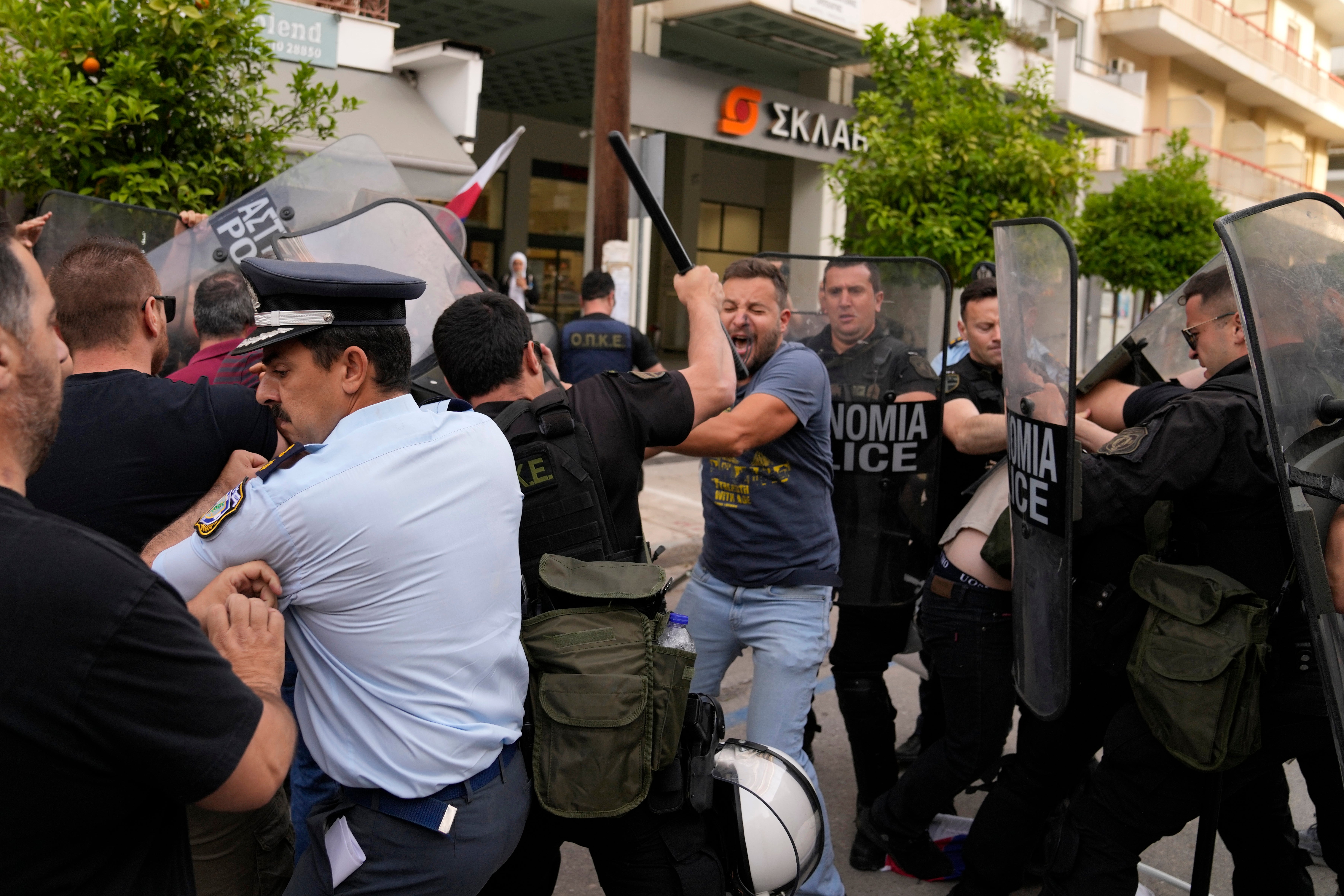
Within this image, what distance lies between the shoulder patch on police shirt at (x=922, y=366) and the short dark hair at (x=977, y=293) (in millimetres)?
406

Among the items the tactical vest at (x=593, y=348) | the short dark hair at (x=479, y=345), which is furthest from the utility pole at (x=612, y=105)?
the short dark hair at (x=479, y=345)

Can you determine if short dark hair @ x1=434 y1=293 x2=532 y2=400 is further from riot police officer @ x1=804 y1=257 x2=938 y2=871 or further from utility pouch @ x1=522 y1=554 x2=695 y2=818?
riot police officer @ x1=804 y1=257 x2=938 y2=871

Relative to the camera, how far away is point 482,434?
1781 millimetres

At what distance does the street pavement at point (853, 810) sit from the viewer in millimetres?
3236

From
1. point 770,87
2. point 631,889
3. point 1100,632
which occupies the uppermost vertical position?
point 770,87

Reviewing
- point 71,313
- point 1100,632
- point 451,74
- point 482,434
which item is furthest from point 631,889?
point 451,74

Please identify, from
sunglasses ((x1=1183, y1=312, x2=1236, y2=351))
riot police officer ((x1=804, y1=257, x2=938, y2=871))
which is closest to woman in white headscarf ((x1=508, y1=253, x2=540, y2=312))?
riot police officer ((x1=804, y1=257, x2=938, y2=871))

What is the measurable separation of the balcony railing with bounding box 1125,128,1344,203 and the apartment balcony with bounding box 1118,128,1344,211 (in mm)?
13

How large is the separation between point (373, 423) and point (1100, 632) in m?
1.94

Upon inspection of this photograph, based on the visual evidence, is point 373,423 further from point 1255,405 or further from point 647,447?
point 1255,405

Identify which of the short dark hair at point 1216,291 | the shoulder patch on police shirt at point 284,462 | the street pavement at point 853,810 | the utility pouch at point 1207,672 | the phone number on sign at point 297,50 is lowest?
the street pavement at point 853,810

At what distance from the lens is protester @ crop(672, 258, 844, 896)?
2.96 meters

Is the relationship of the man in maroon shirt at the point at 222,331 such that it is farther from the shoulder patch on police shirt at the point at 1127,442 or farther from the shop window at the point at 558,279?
Result: the shop window at the point at 558,279

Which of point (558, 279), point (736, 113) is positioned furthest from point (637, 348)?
point (558, 279)
